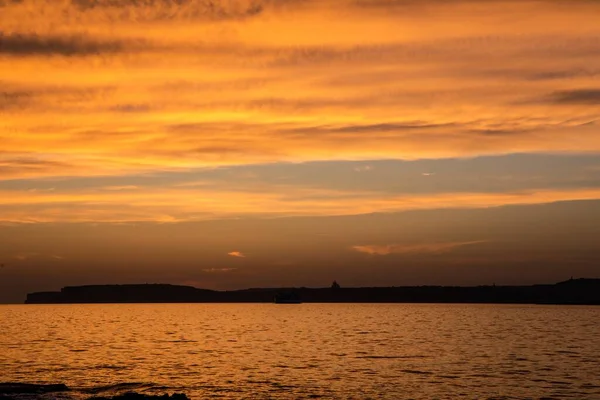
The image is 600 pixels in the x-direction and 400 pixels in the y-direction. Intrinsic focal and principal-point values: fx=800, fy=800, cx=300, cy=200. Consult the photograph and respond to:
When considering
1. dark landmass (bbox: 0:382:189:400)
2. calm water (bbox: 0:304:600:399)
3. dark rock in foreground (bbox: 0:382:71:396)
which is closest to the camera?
dark landmass (bbox: 0:382:189:400)

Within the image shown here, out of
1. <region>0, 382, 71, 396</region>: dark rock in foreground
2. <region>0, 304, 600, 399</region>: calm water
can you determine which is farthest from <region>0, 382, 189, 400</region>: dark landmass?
<region>0, 304, 600, 399</region>: calm water

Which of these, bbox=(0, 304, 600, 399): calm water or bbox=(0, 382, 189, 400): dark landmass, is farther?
bbox=(0, 304, 600, 399): calm water

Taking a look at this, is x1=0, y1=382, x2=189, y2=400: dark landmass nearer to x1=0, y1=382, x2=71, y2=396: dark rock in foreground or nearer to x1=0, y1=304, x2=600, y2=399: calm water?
x1=0, y1=382, x2=71, y2=396: dark rock in foreground

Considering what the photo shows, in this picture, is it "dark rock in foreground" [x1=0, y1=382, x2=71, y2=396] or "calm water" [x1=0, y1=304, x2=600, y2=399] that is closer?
"dark rock in foreground" [x1=0, y1=382, x2=71, y2=396]

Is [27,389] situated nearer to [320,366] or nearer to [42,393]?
[42,393]

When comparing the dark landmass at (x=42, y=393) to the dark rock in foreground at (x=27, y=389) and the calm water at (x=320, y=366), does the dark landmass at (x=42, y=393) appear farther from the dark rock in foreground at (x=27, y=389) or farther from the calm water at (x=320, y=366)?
the calm water at (x=320, y=366)

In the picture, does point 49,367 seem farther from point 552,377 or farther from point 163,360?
point 552,377

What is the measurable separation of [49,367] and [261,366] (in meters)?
19.9

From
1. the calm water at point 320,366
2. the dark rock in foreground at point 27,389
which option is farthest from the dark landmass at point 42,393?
the calm water at point 320,366

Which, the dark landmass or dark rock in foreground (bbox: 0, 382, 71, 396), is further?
dark rock in foreground (bbox: 0, 382, 71, 396)

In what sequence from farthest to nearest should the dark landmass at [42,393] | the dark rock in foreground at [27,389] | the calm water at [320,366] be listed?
the calm water at [320,366]
the dark rock in foreground at [27,389]
the dark landmass at [42,393]

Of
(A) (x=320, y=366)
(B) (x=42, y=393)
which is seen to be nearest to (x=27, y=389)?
(B) (x=42, y=393)

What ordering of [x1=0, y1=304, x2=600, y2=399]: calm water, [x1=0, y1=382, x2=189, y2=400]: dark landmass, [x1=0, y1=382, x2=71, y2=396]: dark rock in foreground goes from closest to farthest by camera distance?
1. [x1=0, y1=382, x2=189, y2=400]: dark landmass
2. [x1=0, y1=382, x2=71, y2=396]: dark rock in foreground
3. [x1=0, y1=304, x2=600, y2=399]: calm water

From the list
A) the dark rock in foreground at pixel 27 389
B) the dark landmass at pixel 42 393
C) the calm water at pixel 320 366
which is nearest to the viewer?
the dark landmass at pixel 42 393
